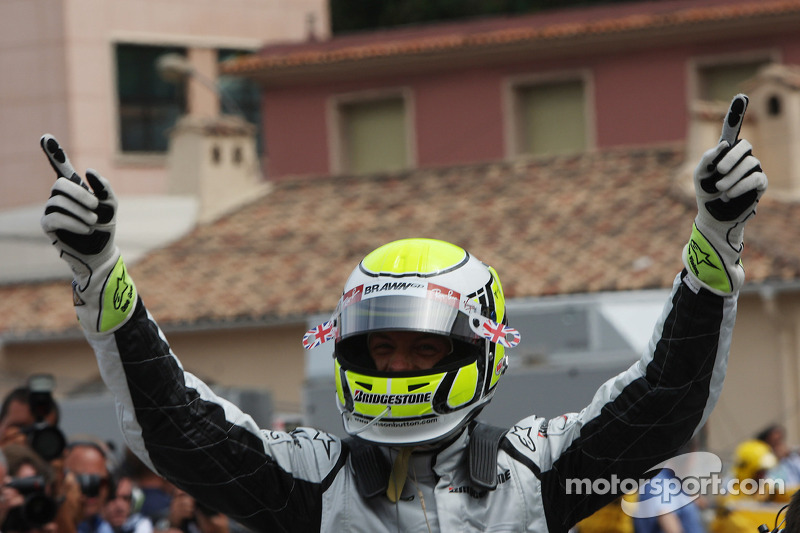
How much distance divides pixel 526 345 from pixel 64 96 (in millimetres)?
14784

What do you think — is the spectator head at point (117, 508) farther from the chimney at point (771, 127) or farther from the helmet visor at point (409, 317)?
the chimney at point (771, 127)

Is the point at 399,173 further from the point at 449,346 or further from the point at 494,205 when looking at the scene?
the point at 449,346

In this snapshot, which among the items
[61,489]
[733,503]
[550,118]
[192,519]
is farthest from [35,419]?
[550,118]

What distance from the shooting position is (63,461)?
20.4ft

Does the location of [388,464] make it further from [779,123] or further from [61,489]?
[779,123]

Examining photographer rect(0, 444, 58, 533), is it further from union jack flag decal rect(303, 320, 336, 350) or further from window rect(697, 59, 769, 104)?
window rect(697, 59, 769, 104)

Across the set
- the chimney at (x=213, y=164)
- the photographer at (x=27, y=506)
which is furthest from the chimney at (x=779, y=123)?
the photographer at (x=27, y=506)

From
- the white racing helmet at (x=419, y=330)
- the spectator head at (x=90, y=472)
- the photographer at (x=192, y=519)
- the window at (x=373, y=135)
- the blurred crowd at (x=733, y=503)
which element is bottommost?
the blurred crowd at (x=733, y=503)

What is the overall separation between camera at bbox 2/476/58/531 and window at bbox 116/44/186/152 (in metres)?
20.1

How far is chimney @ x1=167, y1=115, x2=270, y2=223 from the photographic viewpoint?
926 inches

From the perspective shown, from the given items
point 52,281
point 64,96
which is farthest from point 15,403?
point 64,96

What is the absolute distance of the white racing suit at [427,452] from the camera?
3234 millimetres

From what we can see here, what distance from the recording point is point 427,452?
3434 millimetres

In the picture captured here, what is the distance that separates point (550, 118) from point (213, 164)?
5.27 metres
